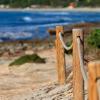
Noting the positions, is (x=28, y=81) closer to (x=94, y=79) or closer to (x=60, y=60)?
(x=60, y=60)

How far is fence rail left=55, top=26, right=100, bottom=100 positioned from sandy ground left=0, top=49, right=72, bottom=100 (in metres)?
0.54

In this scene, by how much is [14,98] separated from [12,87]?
178 centimetres

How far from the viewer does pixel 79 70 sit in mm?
7477

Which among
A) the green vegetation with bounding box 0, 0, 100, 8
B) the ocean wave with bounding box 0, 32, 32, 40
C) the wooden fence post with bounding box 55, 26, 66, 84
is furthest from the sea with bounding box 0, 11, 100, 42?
the green vegetation with bounding box 0, 0, 100, 8

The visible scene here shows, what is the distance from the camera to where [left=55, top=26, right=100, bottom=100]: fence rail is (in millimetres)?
5246

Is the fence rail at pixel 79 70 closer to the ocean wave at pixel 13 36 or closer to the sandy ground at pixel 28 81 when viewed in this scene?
the sandy ground at pixel 28 81

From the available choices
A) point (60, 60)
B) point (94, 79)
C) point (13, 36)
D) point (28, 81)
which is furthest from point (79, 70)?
point (13, 36)

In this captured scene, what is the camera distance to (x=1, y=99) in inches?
415

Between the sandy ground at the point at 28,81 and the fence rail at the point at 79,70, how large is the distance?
0.54 metres

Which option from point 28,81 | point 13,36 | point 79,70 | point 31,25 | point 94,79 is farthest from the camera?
point 31,25

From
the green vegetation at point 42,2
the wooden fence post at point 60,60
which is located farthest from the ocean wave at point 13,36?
the green vegetation at point 42,2

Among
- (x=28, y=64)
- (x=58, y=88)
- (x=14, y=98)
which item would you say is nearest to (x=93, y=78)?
(x=58, y=88)

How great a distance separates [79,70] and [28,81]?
19.4ft

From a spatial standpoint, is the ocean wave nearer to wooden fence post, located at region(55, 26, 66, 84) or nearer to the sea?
the sea
